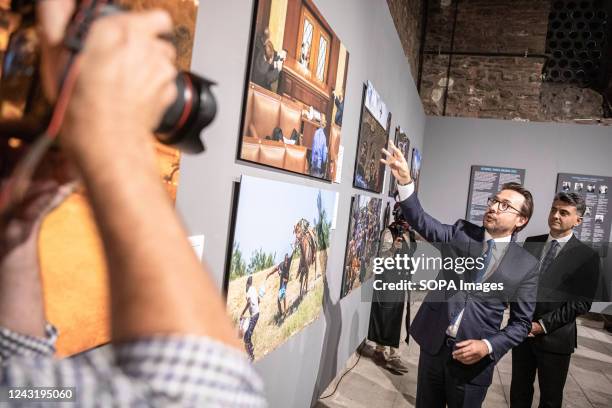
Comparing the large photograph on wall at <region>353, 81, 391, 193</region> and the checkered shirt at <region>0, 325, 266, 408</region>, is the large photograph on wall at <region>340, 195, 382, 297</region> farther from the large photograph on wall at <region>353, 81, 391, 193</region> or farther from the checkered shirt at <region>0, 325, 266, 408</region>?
the checkered shirt at <region>0, 325, 266, 408</region>

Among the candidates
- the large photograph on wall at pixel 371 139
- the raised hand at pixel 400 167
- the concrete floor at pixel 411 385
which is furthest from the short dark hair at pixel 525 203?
the concrete floor at pixel 411 385

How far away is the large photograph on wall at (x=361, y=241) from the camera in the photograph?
10.5 ft

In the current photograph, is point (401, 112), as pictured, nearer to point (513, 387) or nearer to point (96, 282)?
point (513, 387)

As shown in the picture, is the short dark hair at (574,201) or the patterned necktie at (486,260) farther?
the short dark hair at (574,201)

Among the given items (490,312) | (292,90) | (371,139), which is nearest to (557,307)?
(490,312)

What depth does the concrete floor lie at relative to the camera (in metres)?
3.51

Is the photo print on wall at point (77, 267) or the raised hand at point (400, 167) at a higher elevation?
the raised hand at point (400, 167)

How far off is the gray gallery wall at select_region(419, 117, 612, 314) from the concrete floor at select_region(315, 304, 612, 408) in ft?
8.89

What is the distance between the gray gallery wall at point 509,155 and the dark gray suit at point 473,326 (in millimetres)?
5314

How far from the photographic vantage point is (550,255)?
10.6ft

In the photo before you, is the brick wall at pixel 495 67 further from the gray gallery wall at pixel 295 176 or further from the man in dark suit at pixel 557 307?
the man in dark suit at pixel 557 307

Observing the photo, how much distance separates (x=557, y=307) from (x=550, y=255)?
1.62ft

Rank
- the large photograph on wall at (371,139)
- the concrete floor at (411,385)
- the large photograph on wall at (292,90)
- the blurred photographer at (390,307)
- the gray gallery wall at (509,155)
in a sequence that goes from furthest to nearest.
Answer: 1. the gray gallery wall at (509,155)
2. the blurred photographer at (390,307)
3. the concrete floor at (411,385)
4. the large photograph on wall at (371,139)
5. the large photograph on wall at (292,90)

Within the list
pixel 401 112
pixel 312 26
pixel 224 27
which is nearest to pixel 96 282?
pixel 224 27
